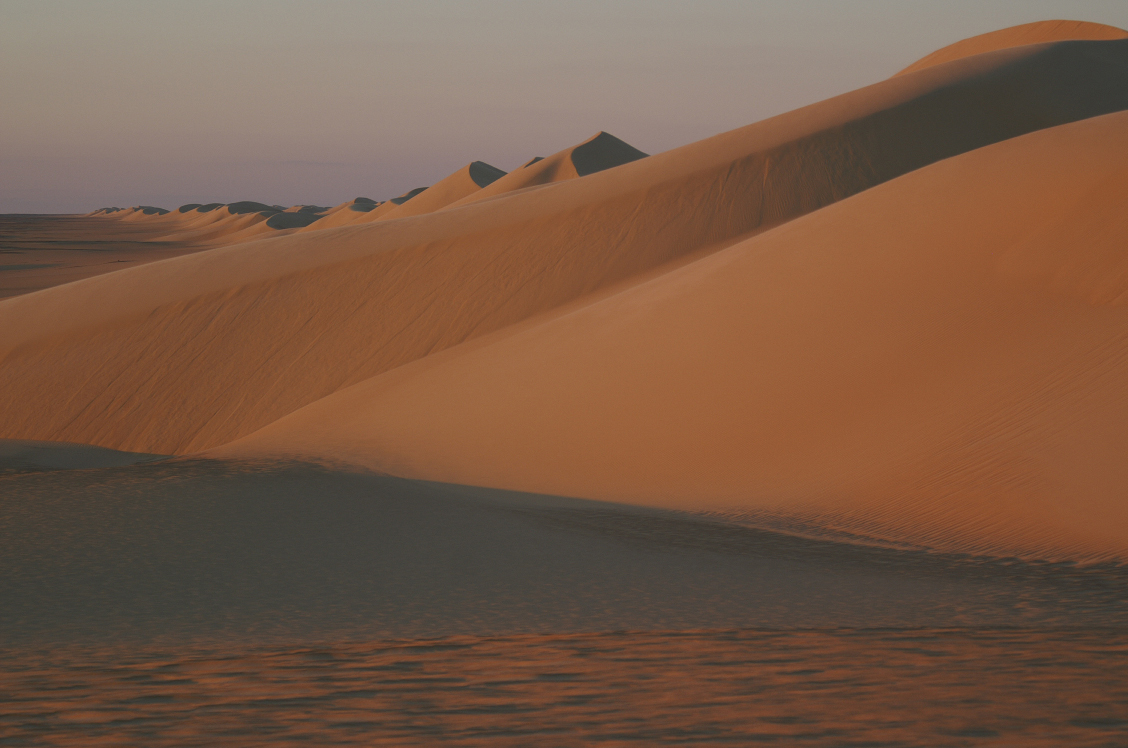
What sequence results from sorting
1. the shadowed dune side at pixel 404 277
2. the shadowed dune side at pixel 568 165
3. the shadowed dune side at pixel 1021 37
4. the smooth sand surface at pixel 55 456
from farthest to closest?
the shadowed dune side at pixel 568 165, the shadowed dune side at pixel 1021 37, the shadowed dune side at pixel 404 277, the smooth sand surface at pixel 55 456

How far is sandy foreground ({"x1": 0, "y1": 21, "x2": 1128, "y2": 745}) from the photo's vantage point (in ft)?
12.4

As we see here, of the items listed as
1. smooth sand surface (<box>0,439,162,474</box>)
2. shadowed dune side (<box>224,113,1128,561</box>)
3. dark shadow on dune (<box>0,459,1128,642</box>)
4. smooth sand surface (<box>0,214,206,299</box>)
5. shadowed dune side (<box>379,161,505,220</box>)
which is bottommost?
smooth sand surface (<box>0,439,162,474</box>)

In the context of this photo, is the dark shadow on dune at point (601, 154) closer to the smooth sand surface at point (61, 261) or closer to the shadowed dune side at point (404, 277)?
the smooth sand surface at point (61, 261)

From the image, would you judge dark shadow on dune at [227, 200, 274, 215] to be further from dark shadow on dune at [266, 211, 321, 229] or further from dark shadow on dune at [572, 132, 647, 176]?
dark shadow on dune at [572, 132, 647, 176]

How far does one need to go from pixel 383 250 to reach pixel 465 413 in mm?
8505

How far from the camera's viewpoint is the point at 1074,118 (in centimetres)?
1922

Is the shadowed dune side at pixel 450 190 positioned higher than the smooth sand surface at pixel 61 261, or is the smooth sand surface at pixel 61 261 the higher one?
the shadowed dune side at pixel 450 190

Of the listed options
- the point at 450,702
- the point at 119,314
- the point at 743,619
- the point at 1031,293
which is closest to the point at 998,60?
the point at 1031,293

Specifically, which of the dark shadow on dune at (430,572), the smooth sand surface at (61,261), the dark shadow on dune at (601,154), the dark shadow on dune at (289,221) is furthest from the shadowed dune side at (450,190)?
the dark shadow on dune at (430,572)

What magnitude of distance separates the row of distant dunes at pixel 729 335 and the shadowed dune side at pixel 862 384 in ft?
0.10

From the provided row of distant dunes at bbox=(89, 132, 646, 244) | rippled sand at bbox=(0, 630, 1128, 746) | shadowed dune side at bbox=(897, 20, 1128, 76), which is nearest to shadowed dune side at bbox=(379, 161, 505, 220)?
row of distant dunes at bbox=(89, 132, 646, 244)

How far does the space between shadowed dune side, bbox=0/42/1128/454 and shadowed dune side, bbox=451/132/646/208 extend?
28.2 meters

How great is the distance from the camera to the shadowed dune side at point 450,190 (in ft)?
195

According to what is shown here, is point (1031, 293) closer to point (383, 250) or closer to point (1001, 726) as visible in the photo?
point (1001, 726)
